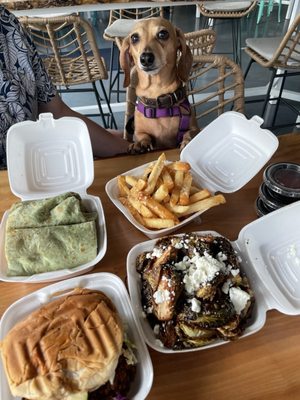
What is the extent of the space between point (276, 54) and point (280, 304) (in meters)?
2.27

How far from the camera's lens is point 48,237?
0.88m

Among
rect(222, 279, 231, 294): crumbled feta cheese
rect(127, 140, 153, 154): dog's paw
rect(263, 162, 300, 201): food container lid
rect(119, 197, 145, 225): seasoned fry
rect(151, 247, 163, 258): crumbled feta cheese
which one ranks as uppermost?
rect(263, 162, 300, 201): food container lid

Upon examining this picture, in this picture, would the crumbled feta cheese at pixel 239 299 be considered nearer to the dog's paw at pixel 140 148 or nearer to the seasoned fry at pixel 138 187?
the seasoned fry at pixel 138 187

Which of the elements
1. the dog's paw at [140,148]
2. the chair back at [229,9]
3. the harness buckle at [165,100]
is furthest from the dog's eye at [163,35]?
the chair back at [229,9]

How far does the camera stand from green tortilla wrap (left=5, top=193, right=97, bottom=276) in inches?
33.6

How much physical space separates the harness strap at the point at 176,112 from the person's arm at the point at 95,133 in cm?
18

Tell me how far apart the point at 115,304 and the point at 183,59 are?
1265mm

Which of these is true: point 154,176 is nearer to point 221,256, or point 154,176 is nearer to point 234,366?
point 221,256

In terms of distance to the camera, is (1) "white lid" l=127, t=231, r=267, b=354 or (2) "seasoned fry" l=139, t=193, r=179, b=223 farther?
(2) "seasoned fry" l=139, t=193, r=179, b=223

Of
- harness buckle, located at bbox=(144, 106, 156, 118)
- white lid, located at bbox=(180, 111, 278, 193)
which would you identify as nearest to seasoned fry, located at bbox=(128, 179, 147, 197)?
white lid, located at bbox=(180, 111, 278, 193)

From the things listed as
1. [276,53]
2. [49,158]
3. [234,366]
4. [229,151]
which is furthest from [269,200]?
[276,53]

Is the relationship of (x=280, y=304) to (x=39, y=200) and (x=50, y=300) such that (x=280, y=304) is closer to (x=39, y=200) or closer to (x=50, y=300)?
(x=50, y=300)

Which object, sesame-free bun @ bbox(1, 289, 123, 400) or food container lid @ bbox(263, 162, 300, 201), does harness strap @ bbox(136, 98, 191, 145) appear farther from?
sesame-free bun @ bbox(1, 289, 123, 400)

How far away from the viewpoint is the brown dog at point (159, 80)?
1.56 meters
